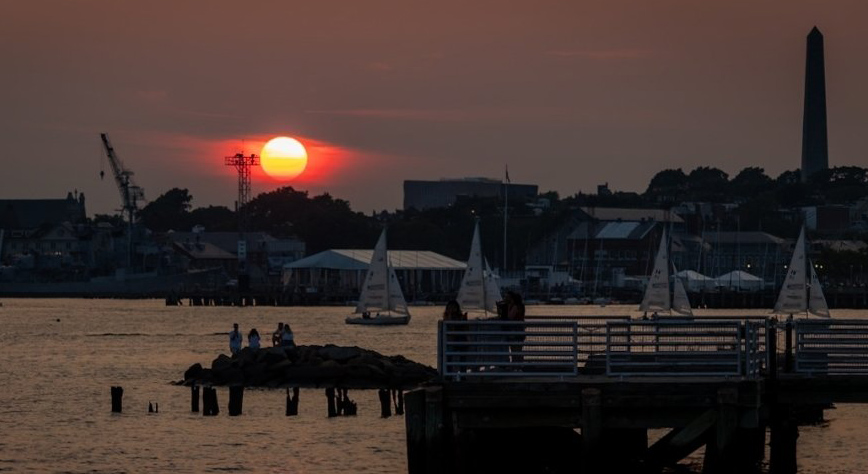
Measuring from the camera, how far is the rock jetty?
70688 mm

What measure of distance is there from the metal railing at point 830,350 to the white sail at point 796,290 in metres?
102

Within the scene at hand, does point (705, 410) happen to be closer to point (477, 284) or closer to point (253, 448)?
point (253, 448)

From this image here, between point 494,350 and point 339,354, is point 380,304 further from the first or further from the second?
point 494,350

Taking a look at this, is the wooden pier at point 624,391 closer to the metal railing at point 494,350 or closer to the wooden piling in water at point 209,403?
the metal railing at point 494,350

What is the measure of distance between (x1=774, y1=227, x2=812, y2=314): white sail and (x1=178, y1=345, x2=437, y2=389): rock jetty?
70.5 metres

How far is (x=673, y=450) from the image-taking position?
34656 millimetres

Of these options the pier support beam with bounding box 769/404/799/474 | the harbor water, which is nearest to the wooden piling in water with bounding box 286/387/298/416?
the harbor water

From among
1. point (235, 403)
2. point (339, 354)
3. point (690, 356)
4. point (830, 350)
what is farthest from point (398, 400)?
point (690, 356)

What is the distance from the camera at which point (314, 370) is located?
71500 millimetres

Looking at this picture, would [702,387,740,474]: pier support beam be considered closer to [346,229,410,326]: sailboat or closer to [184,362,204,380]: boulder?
[184,362,204,380]: boulder

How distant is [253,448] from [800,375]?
19.8 m

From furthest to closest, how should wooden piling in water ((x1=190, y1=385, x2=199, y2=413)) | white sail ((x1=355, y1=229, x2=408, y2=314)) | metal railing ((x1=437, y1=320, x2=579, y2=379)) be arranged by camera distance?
white sail ((x1=355, y1=229, x2=408, y2=314)) < wooden piling in water ((x1=190, y1=385, x2=199, y2=413)) < metal railing ((x1=437, y1=320, x2=579, y2=379))

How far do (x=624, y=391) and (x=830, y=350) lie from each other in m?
6.34

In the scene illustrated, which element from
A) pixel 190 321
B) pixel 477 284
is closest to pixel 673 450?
pixel 477 284
